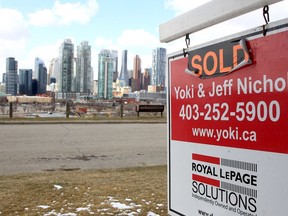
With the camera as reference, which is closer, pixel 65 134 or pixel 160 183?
pixel 160 183

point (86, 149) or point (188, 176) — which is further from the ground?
point (188, 176)

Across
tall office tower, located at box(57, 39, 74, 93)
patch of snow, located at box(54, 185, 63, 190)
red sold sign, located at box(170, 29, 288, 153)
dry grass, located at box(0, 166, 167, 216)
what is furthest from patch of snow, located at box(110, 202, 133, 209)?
tall office tower, located at box(57, 39, 74, 93)

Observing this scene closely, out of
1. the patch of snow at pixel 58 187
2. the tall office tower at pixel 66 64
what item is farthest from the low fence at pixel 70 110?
the tall office tower at pixel 66 64

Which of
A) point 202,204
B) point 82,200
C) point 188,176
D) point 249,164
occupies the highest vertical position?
point 249,164

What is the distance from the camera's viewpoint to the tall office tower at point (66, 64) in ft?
250

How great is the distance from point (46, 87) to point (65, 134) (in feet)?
313

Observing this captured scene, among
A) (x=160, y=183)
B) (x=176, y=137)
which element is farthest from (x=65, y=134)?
(x=176, y=137)

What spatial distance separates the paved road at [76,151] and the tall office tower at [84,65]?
75.1 metres

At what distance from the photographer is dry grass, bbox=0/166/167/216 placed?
4434mm

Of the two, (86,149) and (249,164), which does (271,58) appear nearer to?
(249,164)

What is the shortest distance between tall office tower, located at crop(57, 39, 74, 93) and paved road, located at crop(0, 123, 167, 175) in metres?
63.1

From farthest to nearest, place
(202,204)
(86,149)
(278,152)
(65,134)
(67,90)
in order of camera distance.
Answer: (67,90), (65,134), (86,149), (202,204), (278,152)

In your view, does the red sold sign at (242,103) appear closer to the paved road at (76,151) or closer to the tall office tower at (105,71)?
the paved road at (76,151)

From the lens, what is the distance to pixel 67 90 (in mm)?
73250
